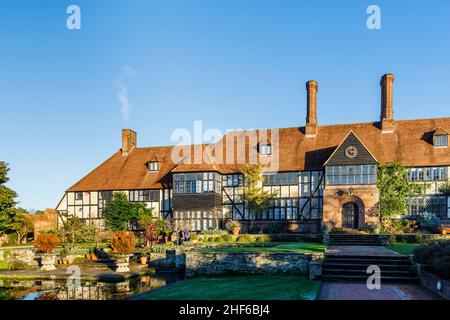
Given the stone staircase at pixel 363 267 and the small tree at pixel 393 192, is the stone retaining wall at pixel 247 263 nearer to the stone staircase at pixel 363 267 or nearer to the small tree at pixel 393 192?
the stone staircase at pixel 363 267

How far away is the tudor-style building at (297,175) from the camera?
31094 mm

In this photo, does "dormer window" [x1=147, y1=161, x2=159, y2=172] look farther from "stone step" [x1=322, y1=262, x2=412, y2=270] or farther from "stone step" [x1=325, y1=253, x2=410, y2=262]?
"stone step" [x1=322, y1=262, x2=412, y2=270]

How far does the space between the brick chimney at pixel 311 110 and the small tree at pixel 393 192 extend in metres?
7.43

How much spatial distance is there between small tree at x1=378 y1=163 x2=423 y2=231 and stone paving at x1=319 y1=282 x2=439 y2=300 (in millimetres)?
17265

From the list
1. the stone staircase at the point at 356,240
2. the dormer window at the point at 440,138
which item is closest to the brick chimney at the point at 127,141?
the stone staircase at the point at 356,240

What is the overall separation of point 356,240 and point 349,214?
24.4 ft

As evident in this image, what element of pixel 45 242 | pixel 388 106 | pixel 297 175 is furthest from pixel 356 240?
pixel 45 242

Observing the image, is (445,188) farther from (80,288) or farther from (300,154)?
(80,288)

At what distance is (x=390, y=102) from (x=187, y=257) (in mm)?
24349

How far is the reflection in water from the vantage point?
1498cm

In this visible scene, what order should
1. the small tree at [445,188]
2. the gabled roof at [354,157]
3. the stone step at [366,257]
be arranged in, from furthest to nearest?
the gabled roof at [354,157], the small tree at [445,188], the stone step at [366,257]

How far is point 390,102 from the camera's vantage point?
3456 cm

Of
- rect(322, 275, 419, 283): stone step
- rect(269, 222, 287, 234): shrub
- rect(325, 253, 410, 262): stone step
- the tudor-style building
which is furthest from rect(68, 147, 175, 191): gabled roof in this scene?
rect(322, 275, 419, 283): stone step

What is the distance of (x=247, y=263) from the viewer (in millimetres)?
17797
